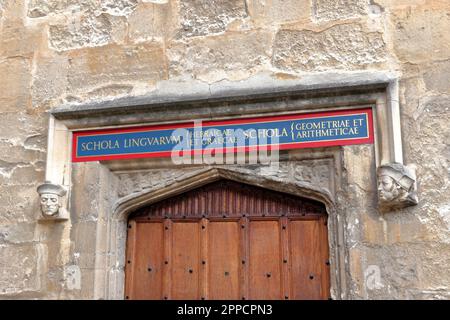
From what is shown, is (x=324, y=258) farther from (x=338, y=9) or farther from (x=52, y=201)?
(x=52, y=201)

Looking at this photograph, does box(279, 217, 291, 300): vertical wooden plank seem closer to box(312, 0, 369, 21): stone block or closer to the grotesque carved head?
box(312, 0, 369, 21): stone block

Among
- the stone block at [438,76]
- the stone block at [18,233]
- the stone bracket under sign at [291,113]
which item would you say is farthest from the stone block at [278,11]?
the stone block at [18,233]

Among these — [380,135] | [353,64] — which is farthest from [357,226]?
[353,64]

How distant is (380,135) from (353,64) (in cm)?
46

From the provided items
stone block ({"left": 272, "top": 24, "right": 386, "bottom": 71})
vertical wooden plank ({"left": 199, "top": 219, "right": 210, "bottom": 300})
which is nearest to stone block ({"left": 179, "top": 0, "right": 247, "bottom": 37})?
stone block ({"left": 272, "top": 24, "right": 386, "bottom": 71})

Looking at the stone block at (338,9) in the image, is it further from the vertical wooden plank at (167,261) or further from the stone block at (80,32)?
the vertical wooden plank at (167,261)

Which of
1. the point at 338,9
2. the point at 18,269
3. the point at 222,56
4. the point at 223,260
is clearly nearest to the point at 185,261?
the point at 223,260

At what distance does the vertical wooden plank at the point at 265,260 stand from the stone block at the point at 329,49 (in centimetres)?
98

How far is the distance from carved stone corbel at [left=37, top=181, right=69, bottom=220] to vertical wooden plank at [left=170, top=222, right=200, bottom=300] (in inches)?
27.4

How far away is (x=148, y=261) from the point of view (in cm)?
350

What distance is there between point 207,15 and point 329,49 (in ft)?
2.70

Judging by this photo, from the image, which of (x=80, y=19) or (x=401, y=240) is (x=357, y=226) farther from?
(x=80, y=19)

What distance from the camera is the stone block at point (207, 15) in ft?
11.6

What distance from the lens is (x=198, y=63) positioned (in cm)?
350
